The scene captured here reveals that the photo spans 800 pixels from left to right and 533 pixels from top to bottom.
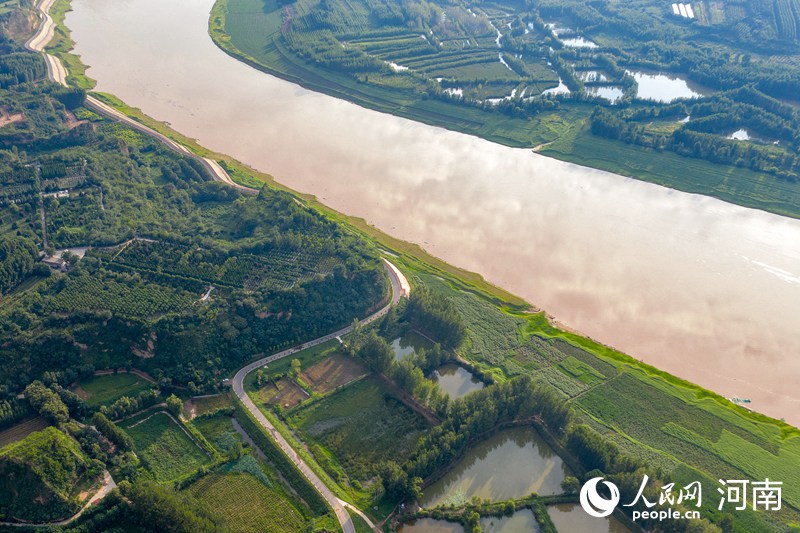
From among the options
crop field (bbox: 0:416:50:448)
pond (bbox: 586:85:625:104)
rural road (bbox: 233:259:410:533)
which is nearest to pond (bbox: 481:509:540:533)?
rural road (bbox: 233:259:410:533)

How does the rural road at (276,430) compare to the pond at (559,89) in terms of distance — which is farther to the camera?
the pond at (559,89)

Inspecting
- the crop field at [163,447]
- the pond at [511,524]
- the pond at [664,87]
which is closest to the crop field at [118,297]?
the crop field at [163,447]

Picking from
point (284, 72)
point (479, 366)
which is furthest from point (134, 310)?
point (284, 72)

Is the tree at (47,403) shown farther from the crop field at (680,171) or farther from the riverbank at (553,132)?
the crop field at (680,171)

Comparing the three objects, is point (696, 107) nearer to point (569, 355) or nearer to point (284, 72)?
point (569, 355)

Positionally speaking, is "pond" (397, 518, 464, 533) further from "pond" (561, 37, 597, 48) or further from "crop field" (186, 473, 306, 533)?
"pond" (561, 37, 597, 48)
